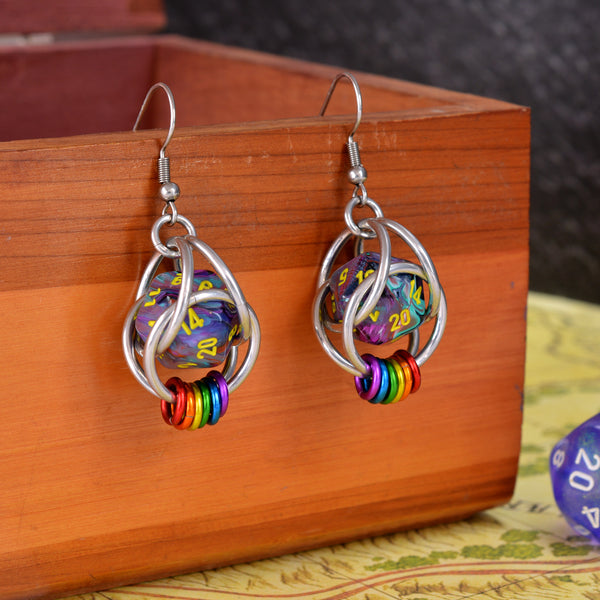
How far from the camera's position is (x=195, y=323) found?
0.44 meters

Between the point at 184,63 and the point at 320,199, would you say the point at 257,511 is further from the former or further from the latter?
the point at 184,63

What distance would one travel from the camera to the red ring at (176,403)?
0.44 m

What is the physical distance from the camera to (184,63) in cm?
84

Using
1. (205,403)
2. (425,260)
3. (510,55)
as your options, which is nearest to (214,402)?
(205,403)

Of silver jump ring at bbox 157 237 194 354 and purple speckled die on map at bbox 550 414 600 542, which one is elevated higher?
silver jump ring at bbox 157 237 194 354

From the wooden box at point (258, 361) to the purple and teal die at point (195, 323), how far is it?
1.2 inches

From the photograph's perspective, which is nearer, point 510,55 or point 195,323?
point 195,323

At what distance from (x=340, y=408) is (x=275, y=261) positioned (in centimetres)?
9

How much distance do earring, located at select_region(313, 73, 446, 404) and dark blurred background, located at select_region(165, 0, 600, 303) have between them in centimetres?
85

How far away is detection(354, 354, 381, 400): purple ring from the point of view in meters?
0.47

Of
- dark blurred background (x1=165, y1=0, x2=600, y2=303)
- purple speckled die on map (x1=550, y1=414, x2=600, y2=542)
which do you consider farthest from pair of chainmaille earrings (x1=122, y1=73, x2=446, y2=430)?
dark blurred background (x1=165, y1=0, x2=600, y2=303)

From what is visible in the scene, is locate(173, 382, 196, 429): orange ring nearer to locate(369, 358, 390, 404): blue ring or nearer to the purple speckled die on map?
locate(369, 358, 390, 404): blue ring

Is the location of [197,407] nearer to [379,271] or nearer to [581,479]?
[379,271]

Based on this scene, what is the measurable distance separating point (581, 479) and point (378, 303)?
0.56ft
